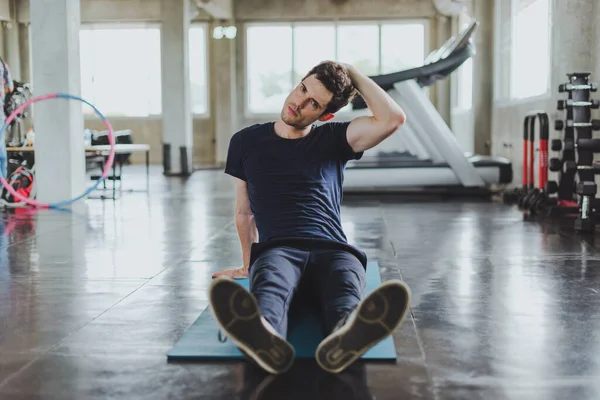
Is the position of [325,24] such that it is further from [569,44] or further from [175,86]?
[569,44]

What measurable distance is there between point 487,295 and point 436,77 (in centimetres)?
518

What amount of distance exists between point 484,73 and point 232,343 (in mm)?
9518

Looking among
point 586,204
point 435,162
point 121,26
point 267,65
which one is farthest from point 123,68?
point 586,204

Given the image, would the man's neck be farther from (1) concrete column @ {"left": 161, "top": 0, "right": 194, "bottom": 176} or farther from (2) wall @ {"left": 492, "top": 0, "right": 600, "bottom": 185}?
A: (1) concrete column @ {"left": 161, "top": 0, "right": 194, "bottom": 176}

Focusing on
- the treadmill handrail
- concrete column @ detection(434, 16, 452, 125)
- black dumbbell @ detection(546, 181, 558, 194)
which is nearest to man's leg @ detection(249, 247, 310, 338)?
black dumbbell @ detection(546, 181, 558, 194)

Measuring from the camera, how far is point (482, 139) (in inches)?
455

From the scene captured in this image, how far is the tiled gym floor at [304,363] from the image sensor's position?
7.07ft

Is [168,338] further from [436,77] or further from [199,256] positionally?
[436,77]

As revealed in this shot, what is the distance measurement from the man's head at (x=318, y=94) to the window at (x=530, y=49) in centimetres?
574

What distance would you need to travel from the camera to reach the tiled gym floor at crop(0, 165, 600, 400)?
2156 mm

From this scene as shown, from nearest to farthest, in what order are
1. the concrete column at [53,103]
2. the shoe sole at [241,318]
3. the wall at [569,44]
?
the shoe sole at [241,318]
the wall at [569,44]
the concrete column at [53,103]

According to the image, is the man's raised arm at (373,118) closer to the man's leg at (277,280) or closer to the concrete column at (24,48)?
the man's leg at (277,280)

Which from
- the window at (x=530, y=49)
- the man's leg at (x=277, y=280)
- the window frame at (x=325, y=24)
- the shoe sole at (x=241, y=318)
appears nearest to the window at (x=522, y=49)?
the window at (x=530, y=49)

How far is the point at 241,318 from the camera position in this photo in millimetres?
2113
